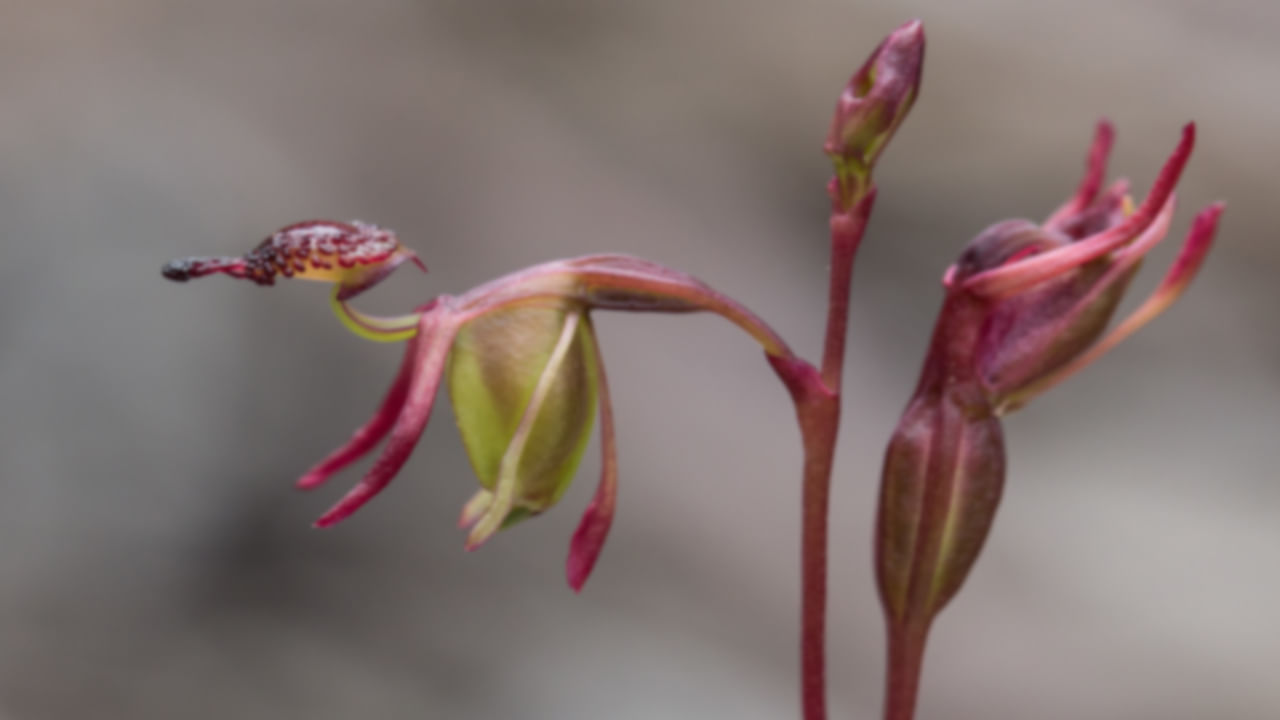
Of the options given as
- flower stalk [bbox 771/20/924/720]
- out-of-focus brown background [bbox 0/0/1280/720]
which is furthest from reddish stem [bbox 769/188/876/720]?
out-of-focus brown background [bbox 0/0/1280/720]

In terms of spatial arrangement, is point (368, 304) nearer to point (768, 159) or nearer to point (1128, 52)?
point (768, 159)

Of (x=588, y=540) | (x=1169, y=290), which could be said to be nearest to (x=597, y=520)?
(x=588, y=540)

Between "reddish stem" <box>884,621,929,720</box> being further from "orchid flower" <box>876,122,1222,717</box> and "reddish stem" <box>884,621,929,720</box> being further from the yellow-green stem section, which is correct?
the yellow-green stem section

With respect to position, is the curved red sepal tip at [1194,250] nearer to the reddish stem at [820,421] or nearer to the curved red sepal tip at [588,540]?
the reddish stem at [820,421]

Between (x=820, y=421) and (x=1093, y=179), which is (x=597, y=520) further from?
(x=1093, y=179)

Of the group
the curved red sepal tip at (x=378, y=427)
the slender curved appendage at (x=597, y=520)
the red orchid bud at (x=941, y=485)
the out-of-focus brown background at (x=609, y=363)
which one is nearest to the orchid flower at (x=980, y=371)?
the red orchid bud at (x=941, y=485)

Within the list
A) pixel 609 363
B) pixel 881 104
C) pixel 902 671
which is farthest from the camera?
pixel 609 363

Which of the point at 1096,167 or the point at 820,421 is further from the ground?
the point at 1096,167
